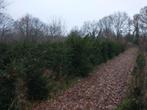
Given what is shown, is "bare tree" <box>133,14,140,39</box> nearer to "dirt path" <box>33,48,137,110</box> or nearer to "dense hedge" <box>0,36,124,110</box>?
"dense hedge" <box>0,36,124,110</box>

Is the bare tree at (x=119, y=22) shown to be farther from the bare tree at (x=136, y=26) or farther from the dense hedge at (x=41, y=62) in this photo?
the dense hedge at (x=41, y=62)

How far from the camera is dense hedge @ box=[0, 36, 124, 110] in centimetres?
898

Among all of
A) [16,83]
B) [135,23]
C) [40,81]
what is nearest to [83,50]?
[40,81]

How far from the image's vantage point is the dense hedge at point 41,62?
8.98 m

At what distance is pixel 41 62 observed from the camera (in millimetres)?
11914

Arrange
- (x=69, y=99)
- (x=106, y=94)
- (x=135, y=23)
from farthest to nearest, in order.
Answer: (x=135, y=23), (x=106, y=94), (x=69, y=99)

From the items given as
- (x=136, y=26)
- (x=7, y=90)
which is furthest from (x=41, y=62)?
(x=136, y=26)

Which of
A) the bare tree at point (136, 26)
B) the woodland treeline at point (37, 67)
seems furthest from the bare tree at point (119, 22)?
the woodland treeline at point (37, 67)

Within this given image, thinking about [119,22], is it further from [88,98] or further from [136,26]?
[88,98]

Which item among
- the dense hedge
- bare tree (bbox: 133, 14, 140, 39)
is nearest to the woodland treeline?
the dense hedge

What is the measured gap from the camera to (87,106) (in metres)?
10.4

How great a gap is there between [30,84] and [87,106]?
220 centimetres

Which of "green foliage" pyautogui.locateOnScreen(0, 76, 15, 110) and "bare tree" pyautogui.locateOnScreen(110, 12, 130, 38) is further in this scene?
"bare tree" pyautogui.locateOnScreen(110, 12, 130, 38)

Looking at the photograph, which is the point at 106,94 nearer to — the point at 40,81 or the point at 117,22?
the point at 40,81
